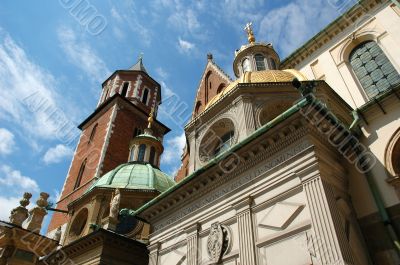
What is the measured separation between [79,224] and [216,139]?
975cm

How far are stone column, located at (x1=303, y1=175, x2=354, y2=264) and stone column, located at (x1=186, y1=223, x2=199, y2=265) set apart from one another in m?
3.43

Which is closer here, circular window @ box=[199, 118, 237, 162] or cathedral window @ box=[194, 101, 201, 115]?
circular window @ box=[199, 118, 237, 162]

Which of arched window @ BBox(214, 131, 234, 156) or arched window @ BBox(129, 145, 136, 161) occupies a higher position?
arched window @ BBox(129, 145, 136, 161)

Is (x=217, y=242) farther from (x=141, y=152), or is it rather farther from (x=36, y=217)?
(x=141, y=152)

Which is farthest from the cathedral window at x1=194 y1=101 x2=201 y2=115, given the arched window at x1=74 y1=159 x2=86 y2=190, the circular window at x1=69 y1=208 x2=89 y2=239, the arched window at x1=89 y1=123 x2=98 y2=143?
the arched window at x1=89 y1=123 x2=98 y2=143

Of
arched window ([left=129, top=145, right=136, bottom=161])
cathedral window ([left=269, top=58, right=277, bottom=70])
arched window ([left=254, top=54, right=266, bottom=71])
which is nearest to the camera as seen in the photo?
cathedral window ([left=269, top=58, right=277, bottom=70])

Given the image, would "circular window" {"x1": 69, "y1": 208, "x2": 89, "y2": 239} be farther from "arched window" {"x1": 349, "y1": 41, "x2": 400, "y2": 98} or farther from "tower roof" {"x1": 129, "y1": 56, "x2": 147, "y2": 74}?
"tower roof" {"x1": 129, "y1": 56, "x2": 147, "y2": 74}

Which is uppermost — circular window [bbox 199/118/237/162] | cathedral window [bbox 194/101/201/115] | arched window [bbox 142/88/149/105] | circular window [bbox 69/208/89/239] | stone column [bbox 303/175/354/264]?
arched window [bbox 142/88/149/105]

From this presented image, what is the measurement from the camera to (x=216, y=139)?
495 inches

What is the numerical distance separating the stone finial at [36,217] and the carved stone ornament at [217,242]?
165 inches

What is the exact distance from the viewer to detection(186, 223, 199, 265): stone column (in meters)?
8.82

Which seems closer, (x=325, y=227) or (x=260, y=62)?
(x=325, y=227)

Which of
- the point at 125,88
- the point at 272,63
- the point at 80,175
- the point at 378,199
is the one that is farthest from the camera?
the point at 125,88

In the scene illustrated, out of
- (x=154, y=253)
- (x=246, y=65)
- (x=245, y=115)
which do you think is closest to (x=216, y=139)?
(x=245, y=115)
